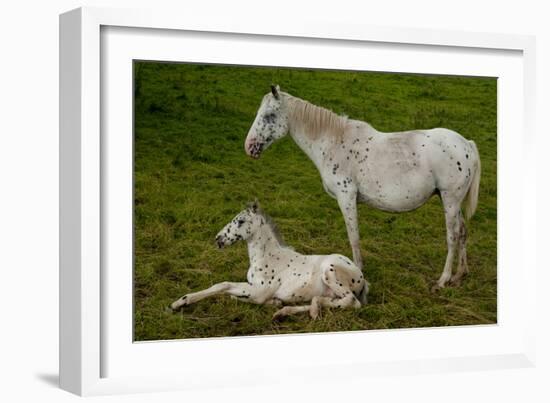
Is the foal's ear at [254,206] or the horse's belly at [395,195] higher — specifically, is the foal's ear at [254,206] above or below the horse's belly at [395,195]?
below

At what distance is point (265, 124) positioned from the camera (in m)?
9.02

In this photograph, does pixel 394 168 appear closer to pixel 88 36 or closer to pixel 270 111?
pixel 270 111

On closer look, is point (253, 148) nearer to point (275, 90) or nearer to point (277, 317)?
point (275, 90)

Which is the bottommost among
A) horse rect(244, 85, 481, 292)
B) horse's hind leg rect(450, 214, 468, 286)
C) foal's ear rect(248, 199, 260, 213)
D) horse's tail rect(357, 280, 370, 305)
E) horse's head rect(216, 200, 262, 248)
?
horse's tail rect(357, 280, 370, 305)

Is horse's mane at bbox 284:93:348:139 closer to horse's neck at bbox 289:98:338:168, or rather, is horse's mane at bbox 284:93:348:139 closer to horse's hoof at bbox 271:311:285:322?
horse's neck at bbox 289:98:338:168

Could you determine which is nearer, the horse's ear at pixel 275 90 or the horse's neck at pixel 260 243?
the horse's neck at pixel 260 243

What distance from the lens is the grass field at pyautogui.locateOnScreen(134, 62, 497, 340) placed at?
330 inches

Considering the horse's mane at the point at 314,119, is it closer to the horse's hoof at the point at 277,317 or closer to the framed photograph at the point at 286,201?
the framed photograph at the point at 286,201

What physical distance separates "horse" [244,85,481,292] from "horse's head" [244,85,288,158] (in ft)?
0.04

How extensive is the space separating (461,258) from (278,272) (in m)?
1.93

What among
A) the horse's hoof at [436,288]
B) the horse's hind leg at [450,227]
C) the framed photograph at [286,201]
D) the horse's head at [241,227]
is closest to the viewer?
the framed photograph at [286,201]

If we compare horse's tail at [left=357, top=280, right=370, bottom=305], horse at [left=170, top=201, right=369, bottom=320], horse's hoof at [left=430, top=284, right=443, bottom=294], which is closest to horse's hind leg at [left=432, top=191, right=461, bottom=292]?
horse's hoof at [left=430, top=284, right=443, bottom=294]

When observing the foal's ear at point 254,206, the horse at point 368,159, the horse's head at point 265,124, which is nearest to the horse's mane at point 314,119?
the horse at point 368,159

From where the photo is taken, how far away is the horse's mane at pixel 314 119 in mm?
9086
